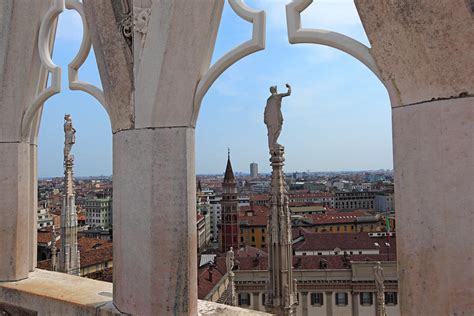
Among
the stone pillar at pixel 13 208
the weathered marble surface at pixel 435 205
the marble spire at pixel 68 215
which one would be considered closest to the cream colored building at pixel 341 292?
the marble spire at pixel 68 215

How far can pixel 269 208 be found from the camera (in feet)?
22.9

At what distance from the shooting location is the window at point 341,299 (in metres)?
30.3

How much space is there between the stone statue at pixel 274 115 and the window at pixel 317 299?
86.3 feet

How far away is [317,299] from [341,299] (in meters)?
1.71

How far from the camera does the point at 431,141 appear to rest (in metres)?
1.40

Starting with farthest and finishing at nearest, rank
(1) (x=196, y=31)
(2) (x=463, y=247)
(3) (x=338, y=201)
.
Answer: (3) (x=338, y=201)
(1) (x=196, y=31)
(2) (x=463, y=247)

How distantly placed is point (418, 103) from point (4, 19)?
2439 mm

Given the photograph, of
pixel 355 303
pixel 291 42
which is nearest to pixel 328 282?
pixel 355 303

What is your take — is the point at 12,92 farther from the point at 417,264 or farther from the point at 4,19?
the point at 417,264

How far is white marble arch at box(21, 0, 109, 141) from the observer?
7.65ft

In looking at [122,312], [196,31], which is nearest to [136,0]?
[196,31]

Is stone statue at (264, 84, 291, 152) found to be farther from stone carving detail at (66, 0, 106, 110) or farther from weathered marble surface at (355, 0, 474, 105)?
weathered marble surface at (355, 0, 474, 105)

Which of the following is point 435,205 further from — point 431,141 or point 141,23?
point 141,23

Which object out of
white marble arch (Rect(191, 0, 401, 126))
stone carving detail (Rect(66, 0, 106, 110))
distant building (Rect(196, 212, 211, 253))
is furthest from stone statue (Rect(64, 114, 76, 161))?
distant building (Rect(196, 212, 211, 253))
